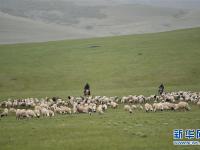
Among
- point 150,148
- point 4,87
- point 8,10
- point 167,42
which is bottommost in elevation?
point 150,148

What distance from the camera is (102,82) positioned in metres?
47.0

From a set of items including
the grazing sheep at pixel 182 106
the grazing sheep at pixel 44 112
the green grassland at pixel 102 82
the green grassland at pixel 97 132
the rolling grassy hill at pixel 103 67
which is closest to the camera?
the green grassland at pixel 97 132

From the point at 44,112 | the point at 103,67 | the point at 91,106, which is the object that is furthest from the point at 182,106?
the point at 103,67

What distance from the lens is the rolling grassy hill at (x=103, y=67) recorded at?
43.7 meters

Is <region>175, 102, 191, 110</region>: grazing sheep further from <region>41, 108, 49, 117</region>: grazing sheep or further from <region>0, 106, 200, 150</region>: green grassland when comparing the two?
<region>41, 108, 49, 117</region>: grazing sheep

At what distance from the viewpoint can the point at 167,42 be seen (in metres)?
76.1

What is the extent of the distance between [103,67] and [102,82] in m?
9.49

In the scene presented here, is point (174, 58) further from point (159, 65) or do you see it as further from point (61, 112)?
point (61, 112)

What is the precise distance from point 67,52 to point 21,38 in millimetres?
42257

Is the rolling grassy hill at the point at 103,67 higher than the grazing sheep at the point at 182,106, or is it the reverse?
the rolling grassy hill at the point at 103,67

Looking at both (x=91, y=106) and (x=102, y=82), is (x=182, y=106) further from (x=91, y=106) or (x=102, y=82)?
(x=102, y=82)

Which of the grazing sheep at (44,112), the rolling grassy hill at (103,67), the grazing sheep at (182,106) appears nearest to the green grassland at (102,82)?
the rolling grassy hill at (103,67)

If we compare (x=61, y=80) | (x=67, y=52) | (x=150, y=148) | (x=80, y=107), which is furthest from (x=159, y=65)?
(x=150, y=148)

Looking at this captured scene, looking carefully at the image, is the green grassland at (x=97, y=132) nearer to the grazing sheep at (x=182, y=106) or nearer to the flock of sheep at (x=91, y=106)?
the flock of sheep at (x=91, y=106)
